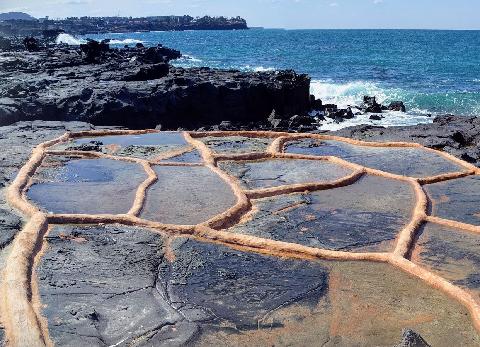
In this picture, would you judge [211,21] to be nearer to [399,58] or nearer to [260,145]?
[399,58]

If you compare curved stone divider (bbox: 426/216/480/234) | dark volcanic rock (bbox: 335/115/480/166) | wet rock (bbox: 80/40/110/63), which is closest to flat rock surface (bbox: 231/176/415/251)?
curved stone divider (bbox: 426/216/480/234)

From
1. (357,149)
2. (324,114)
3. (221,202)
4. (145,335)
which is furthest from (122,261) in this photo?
(324,114)

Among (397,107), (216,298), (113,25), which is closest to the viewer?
(216,298)

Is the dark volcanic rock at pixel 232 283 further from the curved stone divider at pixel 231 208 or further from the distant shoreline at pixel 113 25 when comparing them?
the distant shoreline at pixel 113 25

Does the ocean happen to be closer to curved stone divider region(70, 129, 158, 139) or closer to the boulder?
the boulder

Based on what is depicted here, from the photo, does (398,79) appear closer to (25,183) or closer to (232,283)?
(25,183)

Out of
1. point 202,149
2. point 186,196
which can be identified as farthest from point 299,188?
point 202,149

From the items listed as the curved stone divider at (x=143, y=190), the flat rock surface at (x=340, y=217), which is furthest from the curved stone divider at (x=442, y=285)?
the curved stone divider at (x=143, y=190)
